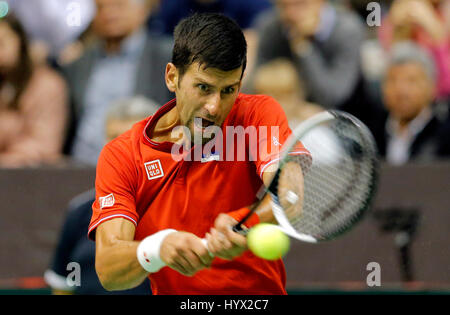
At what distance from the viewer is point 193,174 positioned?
8.97 ft

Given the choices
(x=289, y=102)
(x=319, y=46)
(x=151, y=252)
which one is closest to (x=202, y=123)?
(x=151, y=252)

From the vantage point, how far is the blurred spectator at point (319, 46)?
5.21m

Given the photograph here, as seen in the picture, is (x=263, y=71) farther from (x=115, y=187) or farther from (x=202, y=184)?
(x=115, y=187)

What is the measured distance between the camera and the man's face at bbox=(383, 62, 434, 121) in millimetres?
5230

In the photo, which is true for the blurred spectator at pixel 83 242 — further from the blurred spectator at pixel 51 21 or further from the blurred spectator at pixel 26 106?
the blurred spectator at pixel 51 21

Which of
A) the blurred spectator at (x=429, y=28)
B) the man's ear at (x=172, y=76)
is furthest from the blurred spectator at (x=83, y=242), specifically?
the blurred spectator at (x=429, y=28)

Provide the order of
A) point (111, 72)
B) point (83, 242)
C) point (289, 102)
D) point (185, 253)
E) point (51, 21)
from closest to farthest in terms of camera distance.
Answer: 1. point (185, 253)
2. point (83, 242)
3. point (289, 102)
4. point (111, 72)
5. point (51, 21)

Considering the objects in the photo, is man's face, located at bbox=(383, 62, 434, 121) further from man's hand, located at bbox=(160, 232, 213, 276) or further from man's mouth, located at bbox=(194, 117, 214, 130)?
man's hand, located at bbox=(160, 232, 213, 276)

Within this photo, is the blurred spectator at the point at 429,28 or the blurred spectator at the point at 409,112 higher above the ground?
the blurred spectator at the point at 429,28

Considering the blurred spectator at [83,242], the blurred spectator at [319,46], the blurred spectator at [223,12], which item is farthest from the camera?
the blurred spectator at [223,12]

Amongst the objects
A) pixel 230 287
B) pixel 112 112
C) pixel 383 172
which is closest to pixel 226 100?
pixel 230 287

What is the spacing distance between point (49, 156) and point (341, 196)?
3189mm

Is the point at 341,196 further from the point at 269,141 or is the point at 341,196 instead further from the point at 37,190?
the point at 37,190

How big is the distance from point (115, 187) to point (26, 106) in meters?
3.02
